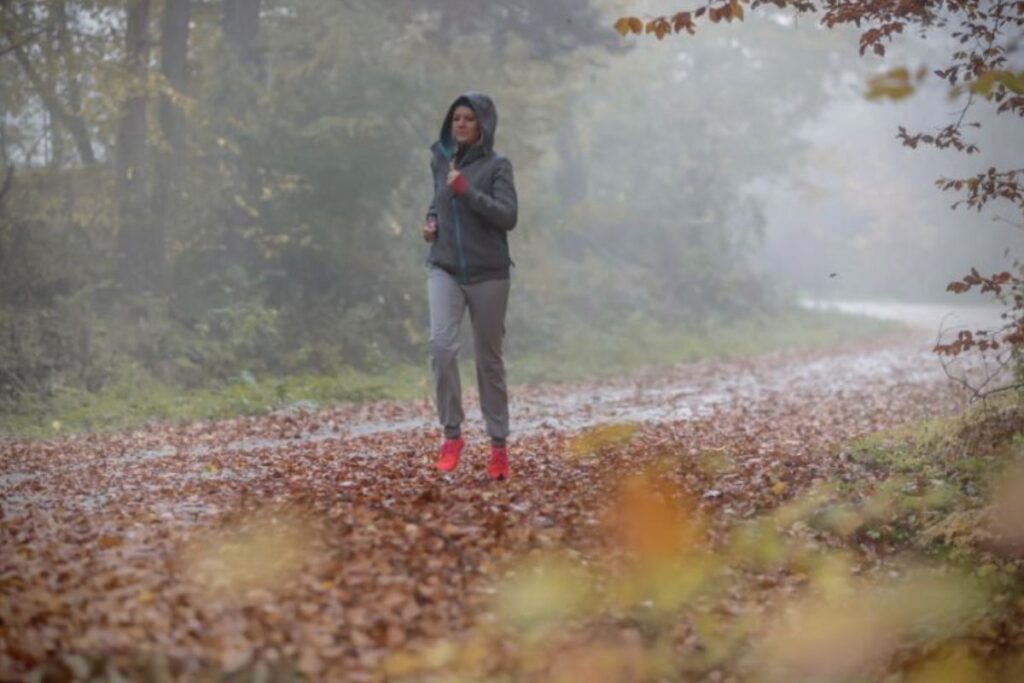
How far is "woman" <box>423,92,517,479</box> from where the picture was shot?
7707 mm

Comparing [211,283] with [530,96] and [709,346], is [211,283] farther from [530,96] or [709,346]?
[709,346]

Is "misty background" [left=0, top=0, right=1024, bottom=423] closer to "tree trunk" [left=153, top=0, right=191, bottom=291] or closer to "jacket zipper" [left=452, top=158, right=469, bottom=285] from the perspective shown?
"tree trunk" [left=153, top=0, right=191, bottom=291]

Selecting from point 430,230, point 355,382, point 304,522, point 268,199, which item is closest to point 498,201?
point 430,230

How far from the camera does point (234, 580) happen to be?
18.6ft

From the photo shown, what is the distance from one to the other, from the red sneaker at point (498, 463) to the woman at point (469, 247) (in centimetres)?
42

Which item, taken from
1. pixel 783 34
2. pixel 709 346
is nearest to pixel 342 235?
pixel 709 346

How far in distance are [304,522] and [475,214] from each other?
258 cm

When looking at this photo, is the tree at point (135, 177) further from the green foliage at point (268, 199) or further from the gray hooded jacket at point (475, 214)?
the gray hooded jacket at point (475, 214)

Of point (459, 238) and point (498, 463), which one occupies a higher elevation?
point (459, 238)

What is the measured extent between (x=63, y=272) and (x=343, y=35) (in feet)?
22.3

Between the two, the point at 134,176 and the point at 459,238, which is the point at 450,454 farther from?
the point at 134,176

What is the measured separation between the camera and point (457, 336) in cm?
780

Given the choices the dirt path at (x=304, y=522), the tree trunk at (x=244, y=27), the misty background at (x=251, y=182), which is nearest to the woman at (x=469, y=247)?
the dirt path at (x=304, y=522)

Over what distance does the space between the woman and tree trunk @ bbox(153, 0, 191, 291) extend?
1247cm
